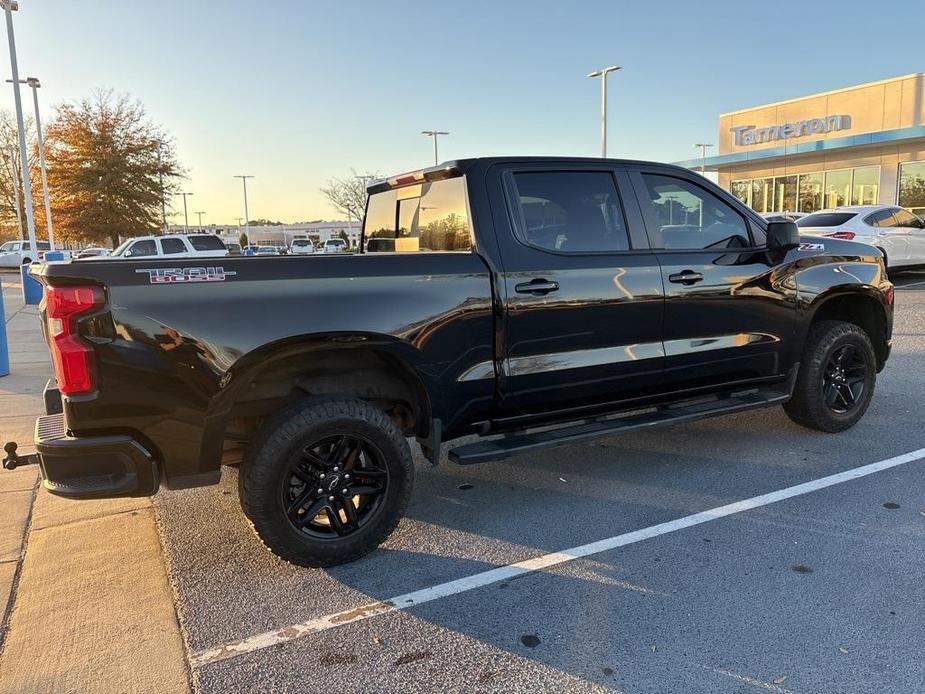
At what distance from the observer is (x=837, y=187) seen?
1107 inches

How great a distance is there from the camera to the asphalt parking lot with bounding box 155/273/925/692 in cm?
254

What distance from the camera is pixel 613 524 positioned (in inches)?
148

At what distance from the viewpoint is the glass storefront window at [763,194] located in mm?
30922

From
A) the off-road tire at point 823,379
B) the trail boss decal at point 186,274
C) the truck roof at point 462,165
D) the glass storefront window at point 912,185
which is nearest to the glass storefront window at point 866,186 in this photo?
the glass storefront window at point 912,185

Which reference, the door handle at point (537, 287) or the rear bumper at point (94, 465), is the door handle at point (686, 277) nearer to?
the door handle at point (537, 287)

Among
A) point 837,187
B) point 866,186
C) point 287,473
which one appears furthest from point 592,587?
point 837,187

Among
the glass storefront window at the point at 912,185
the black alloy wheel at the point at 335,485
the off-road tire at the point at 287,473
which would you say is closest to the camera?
the off-road tire at the point at 287,473

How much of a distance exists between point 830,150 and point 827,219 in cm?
1547

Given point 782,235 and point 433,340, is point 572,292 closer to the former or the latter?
point 433,340

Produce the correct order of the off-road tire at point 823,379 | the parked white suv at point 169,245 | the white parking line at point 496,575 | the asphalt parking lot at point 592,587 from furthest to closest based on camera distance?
the parked white suv at point 169,245, the off-road tire at point 823,379, the white parking line at point 496,575, the asphalt parking lot at point 592,587

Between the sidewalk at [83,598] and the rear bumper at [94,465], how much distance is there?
538 mm

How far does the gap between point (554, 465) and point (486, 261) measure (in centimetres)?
175

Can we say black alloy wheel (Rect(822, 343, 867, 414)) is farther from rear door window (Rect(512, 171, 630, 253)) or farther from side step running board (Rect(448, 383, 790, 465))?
rear door window (Rect(512, 171, 630, 253))

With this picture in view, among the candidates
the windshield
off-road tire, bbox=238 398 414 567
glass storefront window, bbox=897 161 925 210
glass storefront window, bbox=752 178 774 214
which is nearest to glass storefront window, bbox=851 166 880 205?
glass storefront window, bbox=897 161 925 210
